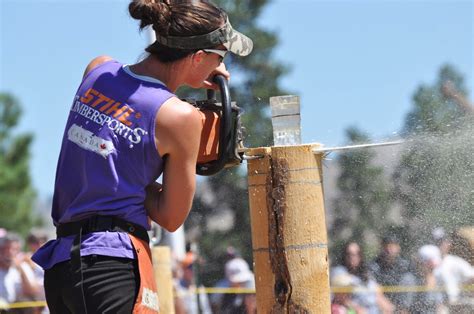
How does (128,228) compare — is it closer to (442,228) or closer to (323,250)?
(323,250)

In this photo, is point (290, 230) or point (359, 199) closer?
point (290, 230)

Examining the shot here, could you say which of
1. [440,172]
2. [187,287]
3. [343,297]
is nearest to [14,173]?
[187,287]

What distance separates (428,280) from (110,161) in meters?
4.32

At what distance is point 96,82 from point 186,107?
1.21 feet

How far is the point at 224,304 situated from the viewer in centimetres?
871

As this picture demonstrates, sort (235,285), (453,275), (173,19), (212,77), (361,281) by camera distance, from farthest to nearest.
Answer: (235,285)
(361,281)
(453,275)
(212,77)
(173,19)

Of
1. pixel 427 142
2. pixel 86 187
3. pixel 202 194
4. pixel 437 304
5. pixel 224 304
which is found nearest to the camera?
pixel 86 187

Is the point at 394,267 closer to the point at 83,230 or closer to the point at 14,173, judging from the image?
the point at 83,230

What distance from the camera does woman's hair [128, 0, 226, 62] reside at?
10.4 ft

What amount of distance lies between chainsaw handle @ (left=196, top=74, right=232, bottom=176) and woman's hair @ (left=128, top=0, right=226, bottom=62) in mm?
343

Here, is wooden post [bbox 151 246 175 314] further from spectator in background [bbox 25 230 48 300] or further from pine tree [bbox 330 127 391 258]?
spectator in background [bbox 25 230 48 300]

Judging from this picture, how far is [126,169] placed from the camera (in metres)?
3.06

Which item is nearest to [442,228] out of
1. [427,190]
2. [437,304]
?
[427,190]

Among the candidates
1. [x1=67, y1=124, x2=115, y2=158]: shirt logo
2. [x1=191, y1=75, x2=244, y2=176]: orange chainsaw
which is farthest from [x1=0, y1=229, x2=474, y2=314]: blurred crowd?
[x1=67, y1=124, x2=115, y2=158]: shirt logo
